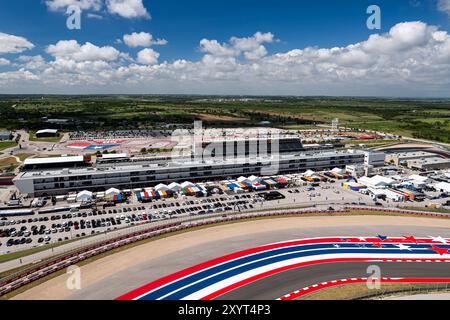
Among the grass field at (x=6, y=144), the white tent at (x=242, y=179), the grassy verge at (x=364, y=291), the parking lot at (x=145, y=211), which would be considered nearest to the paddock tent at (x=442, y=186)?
the parking lot at (x=145, y=211)

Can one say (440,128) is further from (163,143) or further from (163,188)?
(163,188)

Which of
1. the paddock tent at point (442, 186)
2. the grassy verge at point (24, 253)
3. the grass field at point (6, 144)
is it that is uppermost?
the grass field at point (6, 144)

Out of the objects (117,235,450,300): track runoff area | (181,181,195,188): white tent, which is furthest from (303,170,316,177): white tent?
(117,235,450,300): track runoff area

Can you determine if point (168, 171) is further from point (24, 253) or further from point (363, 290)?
point (363, 290)

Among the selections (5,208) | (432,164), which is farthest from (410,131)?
(5,208)

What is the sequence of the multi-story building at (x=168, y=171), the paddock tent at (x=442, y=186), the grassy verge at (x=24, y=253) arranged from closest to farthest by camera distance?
the grassy verge at (x=24, y=253) → the multi-story building at (x=168, y=171) → the paddock tent at (x=442, y=186)

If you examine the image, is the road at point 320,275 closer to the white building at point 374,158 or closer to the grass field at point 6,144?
the white building at point 374,158

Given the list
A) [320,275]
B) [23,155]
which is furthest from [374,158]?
[23,155]
